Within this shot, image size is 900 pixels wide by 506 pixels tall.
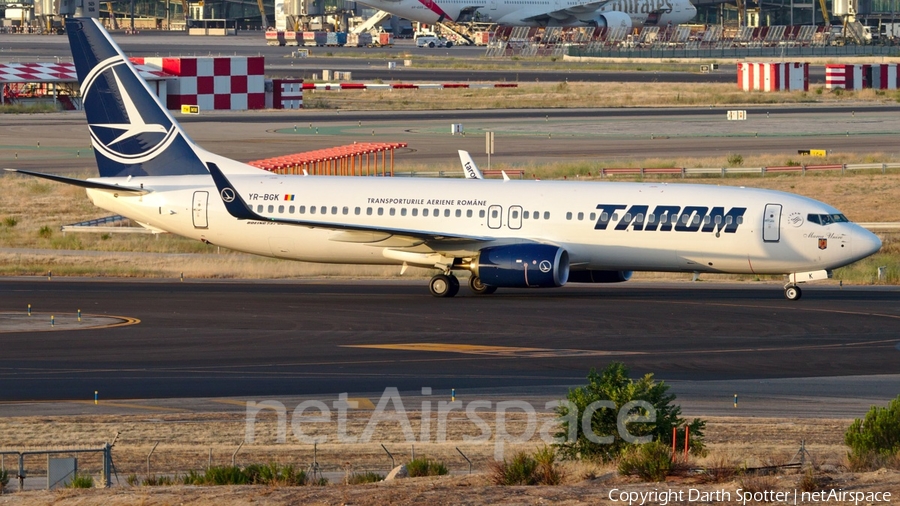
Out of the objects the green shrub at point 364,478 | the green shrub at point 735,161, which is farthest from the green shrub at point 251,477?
the green shrub at point 735,161

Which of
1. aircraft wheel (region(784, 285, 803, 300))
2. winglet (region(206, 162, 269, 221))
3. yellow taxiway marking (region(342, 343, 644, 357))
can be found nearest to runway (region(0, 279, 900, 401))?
yellow taxiway marking (region(342, 343, 644, 357))

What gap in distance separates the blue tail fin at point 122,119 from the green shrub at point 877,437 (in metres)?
26.9

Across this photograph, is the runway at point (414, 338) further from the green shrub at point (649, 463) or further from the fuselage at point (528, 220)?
the green shrub at point (649, 463)

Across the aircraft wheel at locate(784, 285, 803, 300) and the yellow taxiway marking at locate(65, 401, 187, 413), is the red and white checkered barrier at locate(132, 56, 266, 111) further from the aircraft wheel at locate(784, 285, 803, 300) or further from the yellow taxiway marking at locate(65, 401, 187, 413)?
the yellow taxiway marking at locate(65, 401, 187, 413)

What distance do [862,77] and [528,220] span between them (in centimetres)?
9018

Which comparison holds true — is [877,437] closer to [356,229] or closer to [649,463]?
[649,463]

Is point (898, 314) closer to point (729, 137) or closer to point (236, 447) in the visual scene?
point (236, 447)

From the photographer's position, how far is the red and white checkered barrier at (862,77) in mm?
119750

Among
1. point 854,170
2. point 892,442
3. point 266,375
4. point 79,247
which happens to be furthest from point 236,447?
point 854,170

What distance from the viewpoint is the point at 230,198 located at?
40.5 metres

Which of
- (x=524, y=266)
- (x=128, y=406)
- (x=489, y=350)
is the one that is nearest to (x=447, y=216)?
(x=524, y=266)

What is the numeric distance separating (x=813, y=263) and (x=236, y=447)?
2141 cm

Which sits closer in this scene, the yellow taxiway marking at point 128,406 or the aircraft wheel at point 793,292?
the yellow taxiway marking at point 128,406

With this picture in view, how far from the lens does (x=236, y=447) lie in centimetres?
2209
